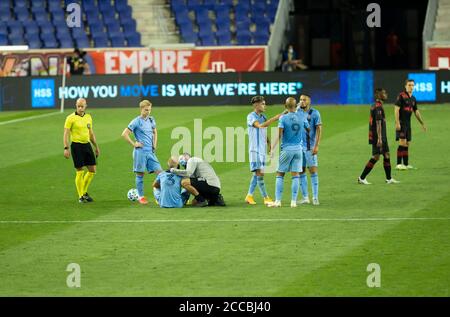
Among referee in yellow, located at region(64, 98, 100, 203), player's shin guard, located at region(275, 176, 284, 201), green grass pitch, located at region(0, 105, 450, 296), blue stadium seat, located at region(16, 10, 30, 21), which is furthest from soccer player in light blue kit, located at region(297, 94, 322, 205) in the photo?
blue stadium seat, located at region(16, 10, 30, 21)

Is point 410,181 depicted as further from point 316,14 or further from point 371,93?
point 316,14

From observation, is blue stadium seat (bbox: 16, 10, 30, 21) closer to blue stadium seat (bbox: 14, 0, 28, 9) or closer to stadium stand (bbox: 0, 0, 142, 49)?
stadium stand (bbox: 0, 0, 142, 49)

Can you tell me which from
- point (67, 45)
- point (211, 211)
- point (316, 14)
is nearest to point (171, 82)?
point (67, 45)

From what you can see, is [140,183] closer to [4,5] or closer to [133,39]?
[133,39]

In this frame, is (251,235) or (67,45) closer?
(251,235)

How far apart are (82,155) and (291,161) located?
417 centimetres

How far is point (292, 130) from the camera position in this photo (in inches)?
797

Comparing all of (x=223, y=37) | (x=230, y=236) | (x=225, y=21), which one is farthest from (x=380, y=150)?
(x=225, y=21)

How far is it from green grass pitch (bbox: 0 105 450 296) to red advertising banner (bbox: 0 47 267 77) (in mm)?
16953

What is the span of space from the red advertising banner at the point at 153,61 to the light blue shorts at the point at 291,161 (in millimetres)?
25056

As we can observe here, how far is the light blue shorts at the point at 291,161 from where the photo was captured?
20.3 metres

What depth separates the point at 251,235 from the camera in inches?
708

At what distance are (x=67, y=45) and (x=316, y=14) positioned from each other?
11.3 meters
